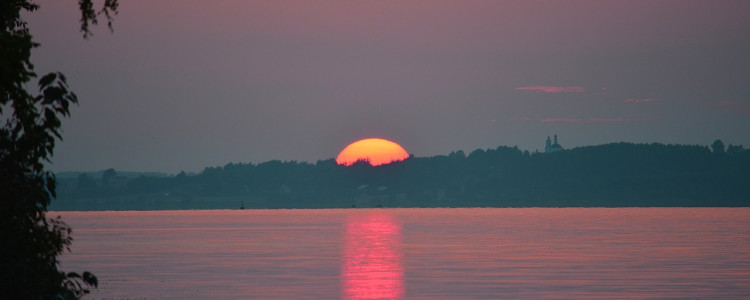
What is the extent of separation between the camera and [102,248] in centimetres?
10312

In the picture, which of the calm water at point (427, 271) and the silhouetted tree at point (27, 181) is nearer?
the silhouetted tree at point (27, 181)

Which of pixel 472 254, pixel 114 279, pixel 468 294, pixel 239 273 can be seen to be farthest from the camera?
pixel 472 254

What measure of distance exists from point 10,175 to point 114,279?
40356mm

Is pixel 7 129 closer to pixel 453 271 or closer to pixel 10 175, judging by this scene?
pixel 10 175

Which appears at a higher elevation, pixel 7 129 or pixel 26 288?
pixel 7 129

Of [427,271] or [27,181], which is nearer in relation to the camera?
[27,181]

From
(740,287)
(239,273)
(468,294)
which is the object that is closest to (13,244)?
(468,294)

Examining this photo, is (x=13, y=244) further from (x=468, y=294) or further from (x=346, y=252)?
(x=346, y=252)

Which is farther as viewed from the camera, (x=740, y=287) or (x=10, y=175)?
(x=740, y=287)

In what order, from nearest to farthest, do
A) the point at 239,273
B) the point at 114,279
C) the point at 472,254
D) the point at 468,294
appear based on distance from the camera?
the point at 468,294, the point at 114,279, the point at 239,273, the point at 472,254

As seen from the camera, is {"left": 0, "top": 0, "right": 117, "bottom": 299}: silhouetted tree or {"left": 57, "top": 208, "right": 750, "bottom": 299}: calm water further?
{"left": 57, "top": 208, "right": 750, "bottom": 299}: calm water

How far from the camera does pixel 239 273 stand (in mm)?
63938

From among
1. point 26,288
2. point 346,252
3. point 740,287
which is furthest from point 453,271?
point 26,288

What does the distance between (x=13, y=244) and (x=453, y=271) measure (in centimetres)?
4542
